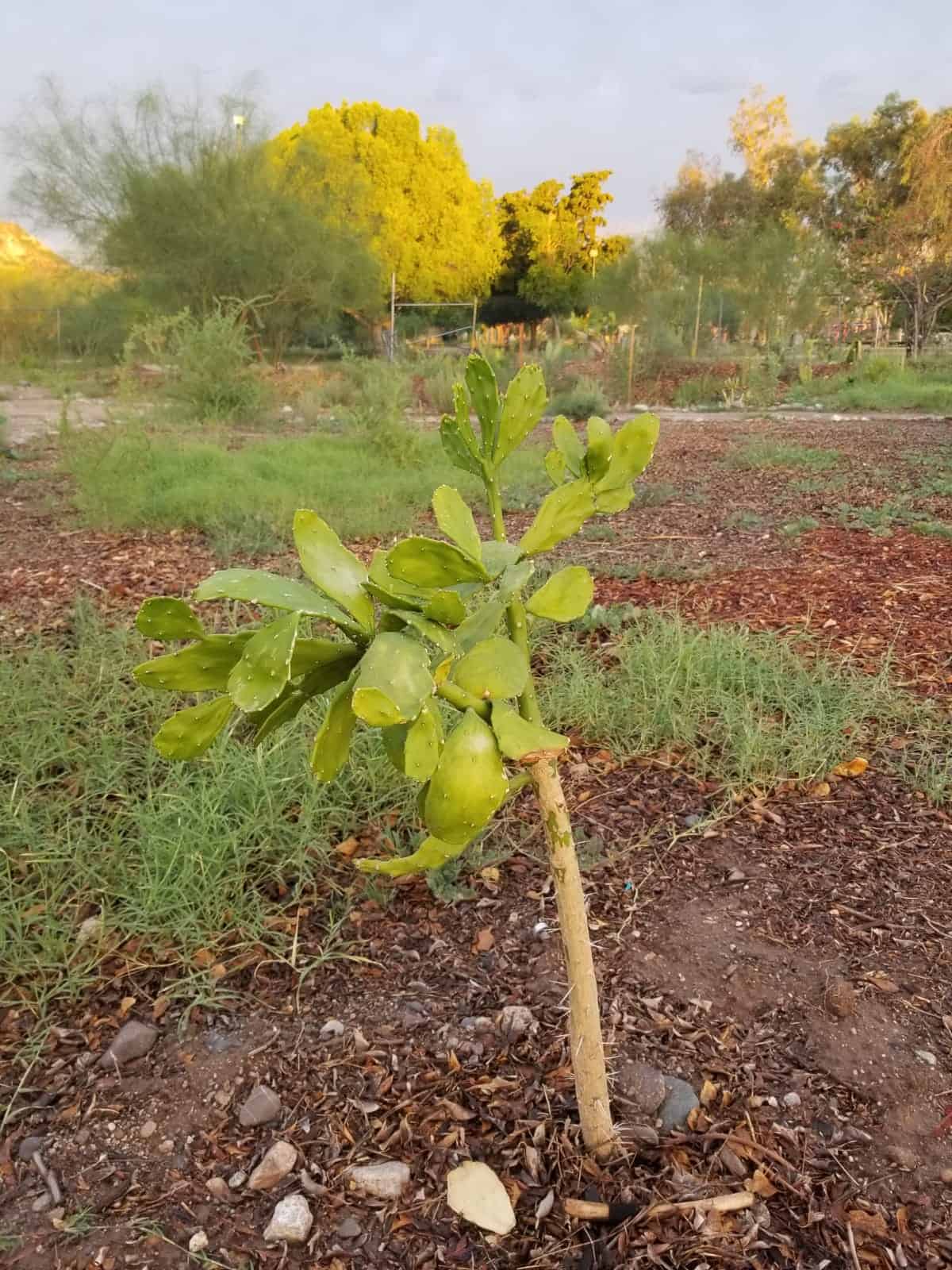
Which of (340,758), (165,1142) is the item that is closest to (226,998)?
(165,1142)

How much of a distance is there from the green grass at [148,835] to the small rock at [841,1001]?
82 cm

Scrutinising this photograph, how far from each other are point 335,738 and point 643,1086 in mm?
764

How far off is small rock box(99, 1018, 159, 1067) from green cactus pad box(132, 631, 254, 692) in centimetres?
84

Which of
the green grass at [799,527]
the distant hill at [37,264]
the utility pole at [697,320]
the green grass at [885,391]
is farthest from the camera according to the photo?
the distant hill at [37,264]

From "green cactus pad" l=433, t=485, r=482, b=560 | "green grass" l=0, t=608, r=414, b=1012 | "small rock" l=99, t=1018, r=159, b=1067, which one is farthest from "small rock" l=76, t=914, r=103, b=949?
"green cactus pad" l=433, t=485, r=482, b=560

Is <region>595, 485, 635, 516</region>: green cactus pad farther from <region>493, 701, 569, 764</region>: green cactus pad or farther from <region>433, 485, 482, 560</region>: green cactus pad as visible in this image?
<region>493, 701, 569, 764</region>: green cactus pad

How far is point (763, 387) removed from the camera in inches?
506

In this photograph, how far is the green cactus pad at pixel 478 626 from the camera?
0.86 meters

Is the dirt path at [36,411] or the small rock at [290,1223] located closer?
the small rock at [290,1223]

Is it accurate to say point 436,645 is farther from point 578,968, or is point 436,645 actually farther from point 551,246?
point 551,246

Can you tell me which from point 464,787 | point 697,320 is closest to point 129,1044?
point 464,787

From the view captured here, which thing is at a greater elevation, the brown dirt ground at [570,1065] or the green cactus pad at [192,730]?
the green cactus pad at [192,730]

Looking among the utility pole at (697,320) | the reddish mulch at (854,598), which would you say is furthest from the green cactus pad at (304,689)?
the utility pole at (697,320)

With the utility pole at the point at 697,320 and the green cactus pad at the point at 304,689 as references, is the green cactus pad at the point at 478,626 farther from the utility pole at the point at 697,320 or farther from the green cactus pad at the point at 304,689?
the utility pole at the point at 697,320
